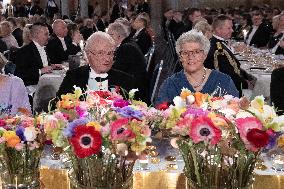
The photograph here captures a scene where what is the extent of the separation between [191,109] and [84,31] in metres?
8.71

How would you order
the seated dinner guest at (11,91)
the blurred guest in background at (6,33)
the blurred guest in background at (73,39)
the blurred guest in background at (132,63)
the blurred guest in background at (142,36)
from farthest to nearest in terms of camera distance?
1. the blurred guest in background at (142,36)
2. the blurred guest in background at (73,39)
3. the blurred guest in background at (6,33)
4. the blurred guest in background at (132,63)
5. the seated dinner guest at (11,91)

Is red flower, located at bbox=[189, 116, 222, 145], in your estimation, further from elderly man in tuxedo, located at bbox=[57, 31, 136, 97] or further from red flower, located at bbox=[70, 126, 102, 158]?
Answer: elderly man in tuxedo, located at bbox=[57, 31, 136, 97]

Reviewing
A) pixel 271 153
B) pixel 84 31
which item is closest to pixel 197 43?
pixel 271 153

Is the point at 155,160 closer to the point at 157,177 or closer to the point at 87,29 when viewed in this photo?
the point at 157,177

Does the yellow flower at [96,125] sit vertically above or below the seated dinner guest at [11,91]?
above

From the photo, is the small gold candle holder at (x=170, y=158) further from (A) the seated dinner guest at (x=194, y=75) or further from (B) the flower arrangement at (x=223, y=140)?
(A) the seated dinner guest at (x=194, y=75)

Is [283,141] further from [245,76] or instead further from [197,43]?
[245,76]

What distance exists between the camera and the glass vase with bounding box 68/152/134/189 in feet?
6.12

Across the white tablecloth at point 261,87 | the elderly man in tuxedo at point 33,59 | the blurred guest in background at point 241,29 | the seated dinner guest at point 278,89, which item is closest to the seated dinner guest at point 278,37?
the blurred guest in background at point 241,29

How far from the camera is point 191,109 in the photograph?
1.95 meters

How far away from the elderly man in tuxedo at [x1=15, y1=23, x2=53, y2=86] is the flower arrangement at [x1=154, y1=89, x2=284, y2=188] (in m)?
4.19

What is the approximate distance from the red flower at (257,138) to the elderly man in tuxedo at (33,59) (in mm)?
4377

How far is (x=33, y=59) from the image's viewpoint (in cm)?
617

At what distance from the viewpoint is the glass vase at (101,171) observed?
6.12ft
